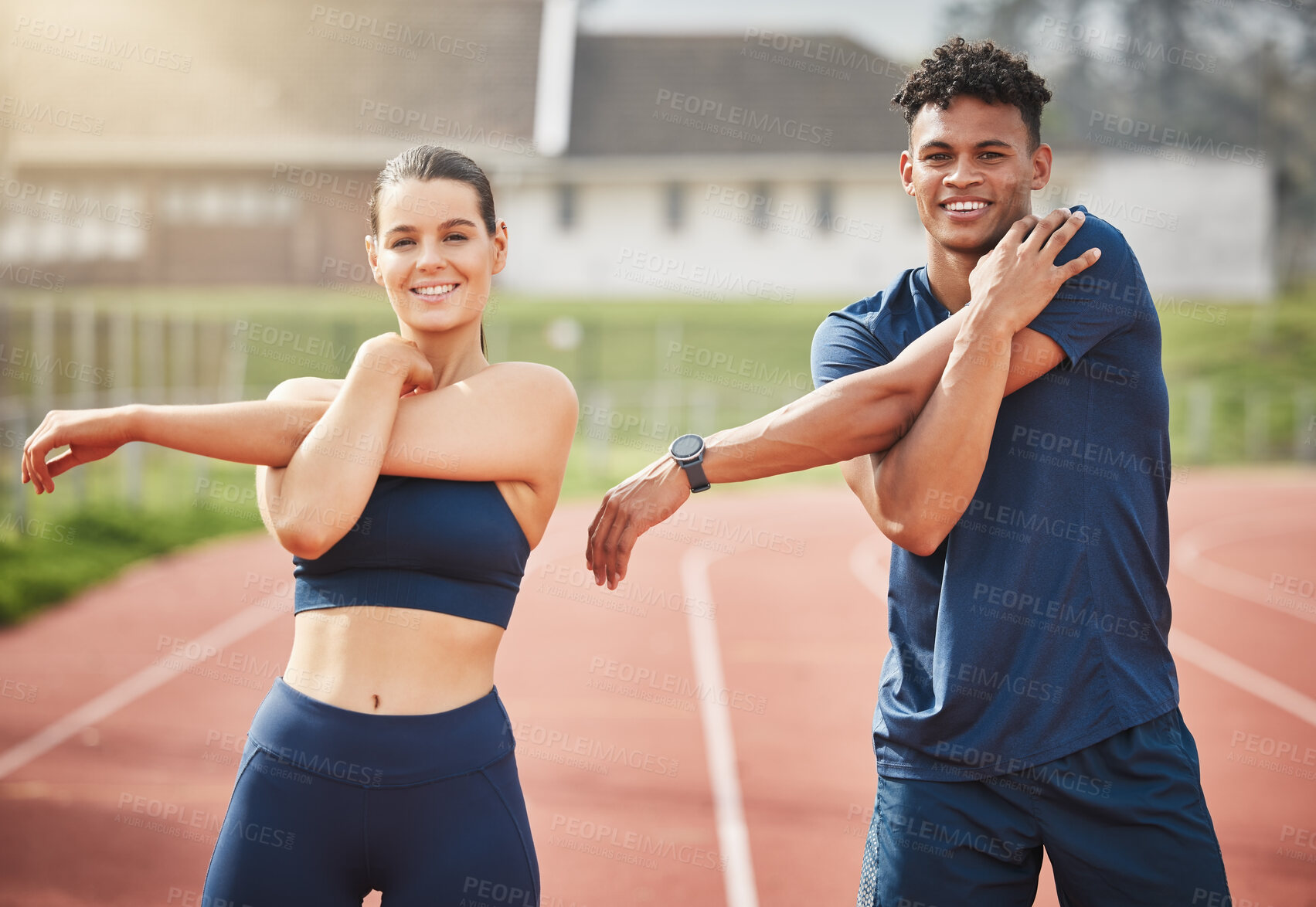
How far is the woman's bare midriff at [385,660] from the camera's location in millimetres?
2316

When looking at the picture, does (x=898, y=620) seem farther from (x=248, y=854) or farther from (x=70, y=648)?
(x=70, y=648)

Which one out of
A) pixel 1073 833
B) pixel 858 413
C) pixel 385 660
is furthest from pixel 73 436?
pixel 1073 833

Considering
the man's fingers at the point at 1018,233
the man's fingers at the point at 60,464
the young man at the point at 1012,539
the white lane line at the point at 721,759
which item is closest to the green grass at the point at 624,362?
the white lane line at the point at 721,759

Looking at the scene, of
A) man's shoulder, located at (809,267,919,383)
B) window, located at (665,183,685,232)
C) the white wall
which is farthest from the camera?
window, located at (665,183,685,232)

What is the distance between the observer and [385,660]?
7.63 ft

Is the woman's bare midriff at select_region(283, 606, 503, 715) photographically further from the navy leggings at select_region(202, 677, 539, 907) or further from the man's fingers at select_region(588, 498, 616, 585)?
the man's fingers at select_region(588, 498, 616, 585)

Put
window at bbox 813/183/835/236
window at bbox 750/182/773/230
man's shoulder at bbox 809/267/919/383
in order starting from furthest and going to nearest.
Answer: window at bbox 813/183/835/236 → window at bbox 750/182/773/230 → man's shoulder at bbox 809/267/919/383

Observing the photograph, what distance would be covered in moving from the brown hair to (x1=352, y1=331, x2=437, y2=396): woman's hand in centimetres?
30

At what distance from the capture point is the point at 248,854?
225cm

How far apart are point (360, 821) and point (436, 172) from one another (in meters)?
1.30

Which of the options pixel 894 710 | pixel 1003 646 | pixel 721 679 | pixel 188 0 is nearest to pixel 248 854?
pixel 894 710

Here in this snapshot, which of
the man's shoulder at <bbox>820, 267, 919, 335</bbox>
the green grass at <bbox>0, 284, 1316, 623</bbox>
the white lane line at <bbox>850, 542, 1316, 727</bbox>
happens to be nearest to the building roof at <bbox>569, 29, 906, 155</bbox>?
the green grass at <bbox>0, 284, 1316, 623</bbox>

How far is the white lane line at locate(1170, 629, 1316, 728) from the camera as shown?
804 centimetres

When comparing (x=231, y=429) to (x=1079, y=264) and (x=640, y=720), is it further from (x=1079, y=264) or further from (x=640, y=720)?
(x=640, y=720)
